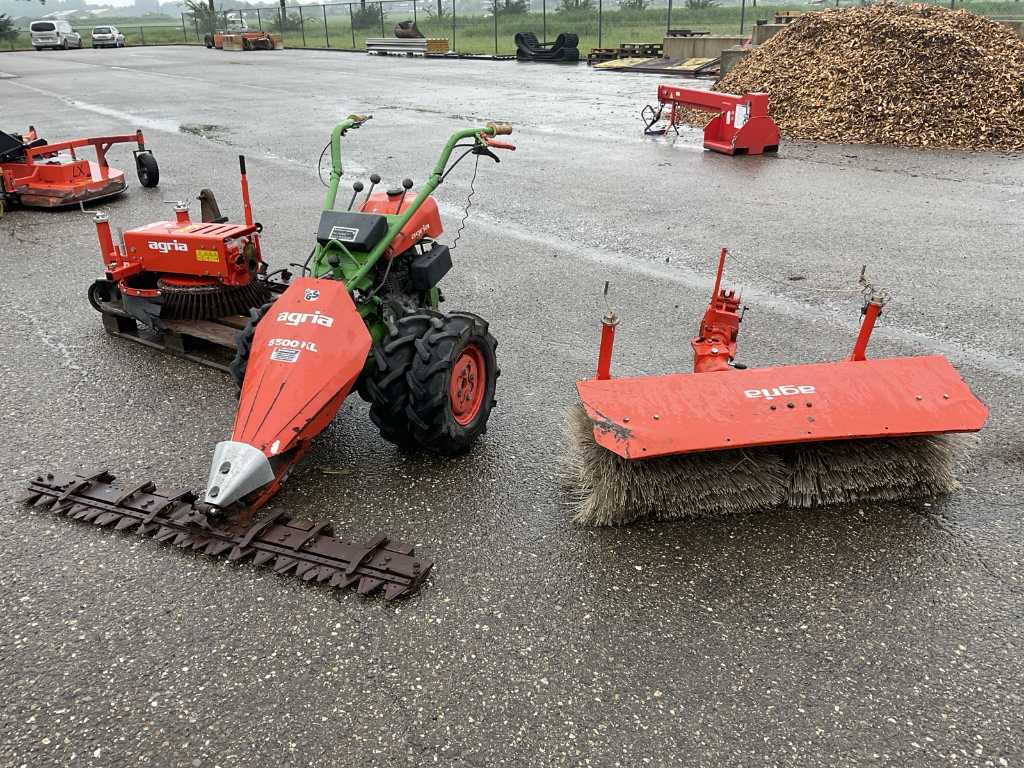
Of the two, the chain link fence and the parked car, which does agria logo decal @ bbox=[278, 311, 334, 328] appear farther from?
the parked car

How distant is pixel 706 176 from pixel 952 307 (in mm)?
4973

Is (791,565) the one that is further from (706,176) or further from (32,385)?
(706,176)

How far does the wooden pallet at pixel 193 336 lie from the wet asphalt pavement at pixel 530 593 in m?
0.11

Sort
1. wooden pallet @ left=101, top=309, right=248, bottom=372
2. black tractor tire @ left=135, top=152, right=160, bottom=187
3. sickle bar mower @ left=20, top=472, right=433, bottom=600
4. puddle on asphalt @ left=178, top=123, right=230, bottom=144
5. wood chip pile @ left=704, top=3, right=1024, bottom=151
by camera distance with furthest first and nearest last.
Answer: puddle on asphalt @ left=178, top=123, right=230, bottom=144
wood chip pile @ left=704, top=3, right=1024, bottom=151
black tractor tire @ left=135, top=152, right=160, bottom=187
wooden pallet @ left=101, top=309, right=248, bottom=372
sickle bar mower @ left=20, top=472, right=433, bottom=600

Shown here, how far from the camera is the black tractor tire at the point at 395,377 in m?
3.50

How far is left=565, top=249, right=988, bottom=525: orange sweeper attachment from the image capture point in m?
3.03

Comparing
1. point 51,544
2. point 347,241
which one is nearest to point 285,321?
point 347,241

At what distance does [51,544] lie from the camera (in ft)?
10.4

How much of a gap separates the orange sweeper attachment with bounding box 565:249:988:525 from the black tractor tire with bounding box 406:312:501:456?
598 millimetres

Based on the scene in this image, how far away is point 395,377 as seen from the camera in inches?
137

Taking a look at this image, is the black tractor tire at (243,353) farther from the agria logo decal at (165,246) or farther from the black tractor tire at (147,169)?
the black tractor tire at (147,169)

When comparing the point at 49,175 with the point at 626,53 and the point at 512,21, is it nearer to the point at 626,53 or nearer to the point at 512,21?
the point at 626,53

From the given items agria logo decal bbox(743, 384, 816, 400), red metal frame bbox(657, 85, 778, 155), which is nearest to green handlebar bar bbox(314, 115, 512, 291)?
agria logo decal bbox(743, 384, 816, 400)

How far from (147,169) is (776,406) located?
28.5 ft
